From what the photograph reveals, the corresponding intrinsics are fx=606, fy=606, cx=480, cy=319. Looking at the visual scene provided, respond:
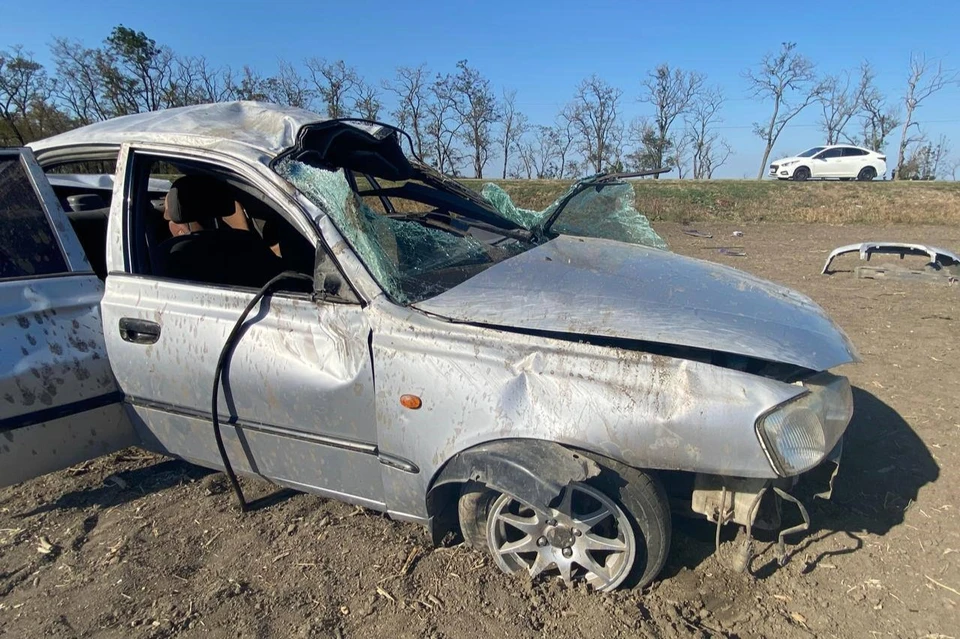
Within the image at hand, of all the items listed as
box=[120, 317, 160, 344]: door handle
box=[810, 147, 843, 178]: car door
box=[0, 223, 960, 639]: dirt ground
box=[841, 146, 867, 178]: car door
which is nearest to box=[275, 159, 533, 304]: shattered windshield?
box=[120, 317, 160, 344]: door handle

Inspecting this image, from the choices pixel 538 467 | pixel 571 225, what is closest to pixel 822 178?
pixel 571 225

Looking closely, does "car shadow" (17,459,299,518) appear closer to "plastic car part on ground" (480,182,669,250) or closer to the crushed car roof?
the crushed car roof

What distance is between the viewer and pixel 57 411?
262 cm

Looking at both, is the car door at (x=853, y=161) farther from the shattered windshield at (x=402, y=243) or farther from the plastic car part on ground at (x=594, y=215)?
the shattered windshield at (x=402, y=243)

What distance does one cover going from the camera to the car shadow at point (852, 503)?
100 inches

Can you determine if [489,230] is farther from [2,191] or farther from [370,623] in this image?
[2,191]

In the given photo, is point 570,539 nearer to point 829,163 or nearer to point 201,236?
point 201,236

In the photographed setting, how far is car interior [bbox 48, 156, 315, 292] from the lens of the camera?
2.80m

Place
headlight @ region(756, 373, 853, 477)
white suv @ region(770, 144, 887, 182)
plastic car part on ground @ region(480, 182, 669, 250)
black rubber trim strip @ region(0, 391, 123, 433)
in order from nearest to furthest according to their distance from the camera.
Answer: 1. headlight @ region(756, 373, 853, 477)
2. black rubber trim strip @ region(0, 391, 123, 433)
3. plastic car part on ground @ region(480, 182, 669, 250)
4. white suv @ region(770, 144, 887, 182)

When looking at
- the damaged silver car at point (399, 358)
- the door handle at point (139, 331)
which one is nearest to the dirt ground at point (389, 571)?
the damaged silver car at point (399, 358)

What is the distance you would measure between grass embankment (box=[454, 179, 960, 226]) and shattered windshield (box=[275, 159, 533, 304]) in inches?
546

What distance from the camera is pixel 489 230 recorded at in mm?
3162

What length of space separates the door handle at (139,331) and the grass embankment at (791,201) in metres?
14.3

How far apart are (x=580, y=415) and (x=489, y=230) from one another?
1406 mm
